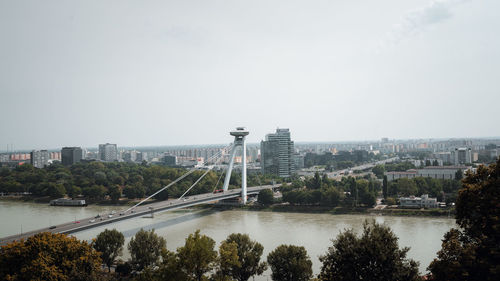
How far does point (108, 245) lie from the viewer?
7336 millimetres

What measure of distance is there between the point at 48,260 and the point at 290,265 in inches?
135

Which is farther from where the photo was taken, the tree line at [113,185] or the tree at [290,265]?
the tree line at [113,185]

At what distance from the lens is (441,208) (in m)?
12.6

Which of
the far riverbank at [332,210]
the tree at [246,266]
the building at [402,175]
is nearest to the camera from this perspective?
the tree at [246,266]

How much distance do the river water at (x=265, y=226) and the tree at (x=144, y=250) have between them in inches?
52.2

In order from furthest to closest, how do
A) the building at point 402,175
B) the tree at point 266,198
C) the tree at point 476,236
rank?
the building at point 402,175
the tree at point 266,198
the tree at point 476,236

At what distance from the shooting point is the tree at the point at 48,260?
5.05 meters

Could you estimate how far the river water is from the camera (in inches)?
342

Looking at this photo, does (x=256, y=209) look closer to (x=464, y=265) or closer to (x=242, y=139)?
(x=242, y=139)

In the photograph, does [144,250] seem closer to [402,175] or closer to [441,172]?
[402,175]

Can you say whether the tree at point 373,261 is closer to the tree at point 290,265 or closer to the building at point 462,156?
the tree at point 290,265

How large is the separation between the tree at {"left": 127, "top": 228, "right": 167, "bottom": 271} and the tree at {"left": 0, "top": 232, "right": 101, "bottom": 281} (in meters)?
1.23

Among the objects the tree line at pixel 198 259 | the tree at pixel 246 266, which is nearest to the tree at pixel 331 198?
the tree line at pixel 198 259

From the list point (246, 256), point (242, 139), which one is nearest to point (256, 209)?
point (242, 139)
